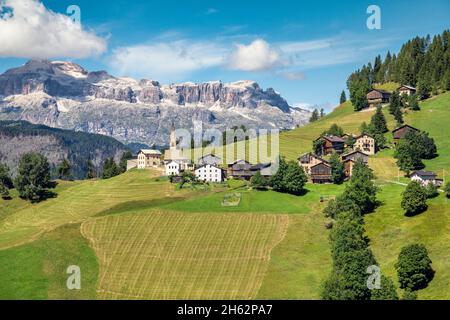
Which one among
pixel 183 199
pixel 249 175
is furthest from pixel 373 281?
pixel 249 175

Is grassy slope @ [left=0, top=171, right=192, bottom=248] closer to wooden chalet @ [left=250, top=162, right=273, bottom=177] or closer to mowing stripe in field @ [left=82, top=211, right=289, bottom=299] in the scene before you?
mowing stripe in field @ [left=82, top=211, right=289, bottom=299]

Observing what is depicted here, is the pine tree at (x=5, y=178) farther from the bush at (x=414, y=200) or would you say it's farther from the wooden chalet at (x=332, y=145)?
the bush at (x=414, y=200)

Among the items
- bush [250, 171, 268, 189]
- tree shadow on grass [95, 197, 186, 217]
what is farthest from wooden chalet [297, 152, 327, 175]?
tree shadow on grass [95, 197, 186, 217]

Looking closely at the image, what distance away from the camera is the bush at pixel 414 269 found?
81.8 metres

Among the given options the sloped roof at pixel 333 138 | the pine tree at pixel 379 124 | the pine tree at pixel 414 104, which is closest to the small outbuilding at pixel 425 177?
the sloped roof at pixel 333 138

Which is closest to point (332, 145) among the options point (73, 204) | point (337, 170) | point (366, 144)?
point (366, 144)

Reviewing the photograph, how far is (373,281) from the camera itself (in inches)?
3130

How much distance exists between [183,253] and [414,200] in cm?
4099

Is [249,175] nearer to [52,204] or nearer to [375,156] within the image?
[375,156]

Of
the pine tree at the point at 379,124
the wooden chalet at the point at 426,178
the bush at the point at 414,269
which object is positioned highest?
the pine tree at the point at 379,124

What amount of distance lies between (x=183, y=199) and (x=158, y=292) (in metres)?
44.7

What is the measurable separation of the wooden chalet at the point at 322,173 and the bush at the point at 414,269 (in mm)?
61600

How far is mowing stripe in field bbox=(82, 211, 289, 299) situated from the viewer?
91.9 m

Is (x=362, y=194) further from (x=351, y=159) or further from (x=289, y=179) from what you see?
(x=351, y=159)
